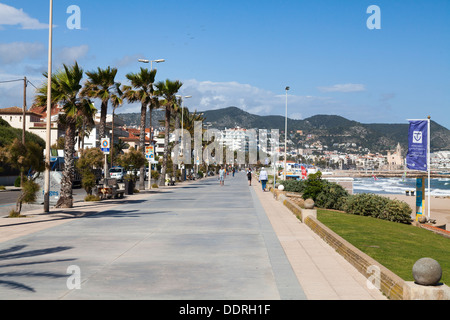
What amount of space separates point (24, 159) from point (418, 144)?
1776 centimetres

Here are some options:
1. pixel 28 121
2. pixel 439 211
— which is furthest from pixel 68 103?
pixel 28 121

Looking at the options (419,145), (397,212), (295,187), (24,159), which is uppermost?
(419,145)

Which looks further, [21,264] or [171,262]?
[171,262]

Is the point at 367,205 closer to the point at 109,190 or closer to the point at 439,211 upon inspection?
the point at 109,190

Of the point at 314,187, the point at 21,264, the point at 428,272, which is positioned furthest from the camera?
the point at 314,187

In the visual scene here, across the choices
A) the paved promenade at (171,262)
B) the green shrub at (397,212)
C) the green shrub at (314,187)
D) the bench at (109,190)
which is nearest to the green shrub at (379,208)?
the green shrub at (397,212)

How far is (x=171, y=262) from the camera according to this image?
999cm

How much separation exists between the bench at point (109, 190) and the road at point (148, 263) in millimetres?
12564

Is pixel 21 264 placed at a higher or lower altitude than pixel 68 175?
lower

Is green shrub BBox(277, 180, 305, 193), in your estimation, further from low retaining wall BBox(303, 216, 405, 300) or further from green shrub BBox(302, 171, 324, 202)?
low retaining wall BBox(303, 216, 405, 300)

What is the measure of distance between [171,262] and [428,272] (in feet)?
16.3

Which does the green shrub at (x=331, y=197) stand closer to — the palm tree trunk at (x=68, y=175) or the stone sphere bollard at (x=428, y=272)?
the palm tree trunk at (x=68, y=175)

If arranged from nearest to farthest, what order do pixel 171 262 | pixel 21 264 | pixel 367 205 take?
pixel 21 264 → pixel 171 262 → pixel 367 205
